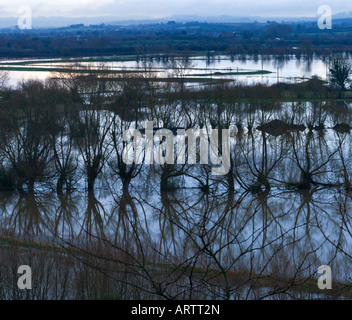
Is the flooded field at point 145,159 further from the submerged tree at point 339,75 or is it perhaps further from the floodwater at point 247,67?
the floodwater at point 247,67

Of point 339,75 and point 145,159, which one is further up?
point 339,75

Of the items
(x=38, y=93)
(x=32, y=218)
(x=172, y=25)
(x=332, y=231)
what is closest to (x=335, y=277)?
(x=332, y=231)

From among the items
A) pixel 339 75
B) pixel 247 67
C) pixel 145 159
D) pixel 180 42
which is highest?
pixel 180 42

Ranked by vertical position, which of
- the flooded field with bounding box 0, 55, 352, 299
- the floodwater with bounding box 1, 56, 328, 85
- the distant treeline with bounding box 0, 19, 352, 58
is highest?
→ the distant treeline with bounding box 0, 19, 352, 58

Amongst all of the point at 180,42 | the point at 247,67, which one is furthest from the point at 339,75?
the point at 180,42

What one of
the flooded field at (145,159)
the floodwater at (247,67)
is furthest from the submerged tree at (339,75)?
the flooded field at (145,159)

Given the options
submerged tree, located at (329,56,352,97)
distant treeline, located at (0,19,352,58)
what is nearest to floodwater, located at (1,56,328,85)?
distant treeline, located at (0,19,352,58)

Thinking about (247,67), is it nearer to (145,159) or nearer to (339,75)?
(339,75)

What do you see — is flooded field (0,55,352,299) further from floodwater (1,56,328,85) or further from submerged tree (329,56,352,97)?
floodwater (1,56,328,85)

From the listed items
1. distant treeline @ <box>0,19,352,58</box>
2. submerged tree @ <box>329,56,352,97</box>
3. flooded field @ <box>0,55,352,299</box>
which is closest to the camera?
flooded field @ <box>0,55,352,299</box>
